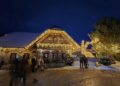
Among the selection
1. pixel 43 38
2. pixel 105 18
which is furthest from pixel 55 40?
pixel 105 18

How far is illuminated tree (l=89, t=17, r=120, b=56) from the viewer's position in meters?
58.2

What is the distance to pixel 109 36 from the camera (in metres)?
59.2

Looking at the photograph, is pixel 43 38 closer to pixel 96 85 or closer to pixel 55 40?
pixel 55 40

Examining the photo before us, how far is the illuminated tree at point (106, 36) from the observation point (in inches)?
2290

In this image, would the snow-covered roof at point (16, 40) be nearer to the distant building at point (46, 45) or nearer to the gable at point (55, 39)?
the distant building at point (46, 45)

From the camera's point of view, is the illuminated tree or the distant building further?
the illuminated tree

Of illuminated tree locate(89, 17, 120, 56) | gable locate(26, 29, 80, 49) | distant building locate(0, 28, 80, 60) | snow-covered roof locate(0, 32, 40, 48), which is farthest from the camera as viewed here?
illuminated tree locate(89, 17, 120, 56)

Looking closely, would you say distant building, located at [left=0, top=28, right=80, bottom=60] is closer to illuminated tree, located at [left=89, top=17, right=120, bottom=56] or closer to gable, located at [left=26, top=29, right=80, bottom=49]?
gable, located at [left=26, top=29, right=80, bottom=49]

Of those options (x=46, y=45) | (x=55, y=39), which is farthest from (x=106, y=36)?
(x=46, y=45)

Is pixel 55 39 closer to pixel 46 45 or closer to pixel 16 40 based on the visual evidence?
pixel 46 45

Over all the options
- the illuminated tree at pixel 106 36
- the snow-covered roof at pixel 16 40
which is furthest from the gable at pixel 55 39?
the illuminated tree at pixel 106 36

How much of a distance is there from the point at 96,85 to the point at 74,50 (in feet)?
116

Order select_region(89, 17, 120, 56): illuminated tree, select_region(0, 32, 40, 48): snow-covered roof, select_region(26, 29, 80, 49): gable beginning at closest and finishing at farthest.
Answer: select_region(26, 29, 80, 49): gable < select_region(0, 32, 40, 48): snow-covered roof < select_region(89, 17, 120, 56): illuminated tree

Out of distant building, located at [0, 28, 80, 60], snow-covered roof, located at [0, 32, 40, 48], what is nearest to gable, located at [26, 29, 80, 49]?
distant building, located at [0, 28, 80, 60]
